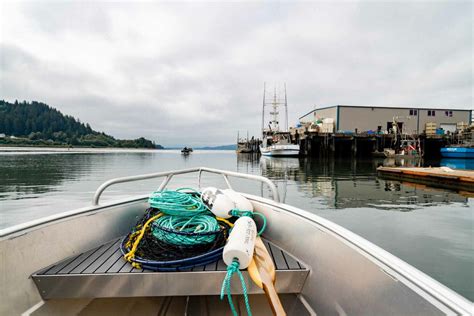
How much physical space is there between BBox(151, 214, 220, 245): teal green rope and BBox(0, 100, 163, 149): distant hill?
147m

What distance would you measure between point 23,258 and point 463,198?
13229 mm

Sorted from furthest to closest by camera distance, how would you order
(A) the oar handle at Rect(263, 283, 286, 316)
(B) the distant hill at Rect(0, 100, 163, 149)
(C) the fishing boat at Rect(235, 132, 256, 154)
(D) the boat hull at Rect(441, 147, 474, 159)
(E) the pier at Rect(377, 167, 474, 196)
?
(B) the distant hill at Rect(0, 100, 163, 149), (C) the fishing boat at Rect(235, 132, 256, 154), (D) the boat hull at Rect(441, 147, 474, 159), (E) the pier at Rect(377, 167, 474, 196), (A) the oar handle at Rect(263, 283, 286, 316)

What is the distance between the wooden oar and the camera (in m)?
1.43

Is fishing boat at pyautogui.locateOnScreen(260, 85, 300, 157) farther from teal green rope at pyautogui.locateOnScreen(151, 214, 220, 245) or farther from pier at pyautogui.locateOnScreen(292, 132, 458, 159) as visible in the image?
teal green rope at pyautogui.locateOnScreen(151, 214, 220, 245)

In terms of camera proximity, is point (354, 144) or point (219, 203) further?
point (354, 144)

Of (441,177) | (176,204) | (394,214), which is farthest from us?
(441,177)

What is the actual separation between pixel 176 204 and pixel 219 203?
44 cm

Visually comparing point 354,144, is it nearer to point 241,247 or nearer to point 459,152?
point 459,152

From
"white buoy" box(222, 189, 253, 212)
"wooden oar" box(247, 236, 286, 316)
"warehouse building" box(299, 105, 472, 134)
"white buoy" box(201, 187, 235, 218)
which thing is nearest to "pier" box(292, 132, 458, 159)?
"warehouse building" box(299, 105, 472, 134)

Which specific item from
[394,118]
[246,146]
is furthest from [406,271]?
[246,146]

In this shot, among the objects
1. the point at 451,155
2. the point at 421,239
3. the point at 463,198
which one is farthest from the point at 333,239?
the point at 451,155

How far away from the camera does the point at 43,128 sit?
133500 mm

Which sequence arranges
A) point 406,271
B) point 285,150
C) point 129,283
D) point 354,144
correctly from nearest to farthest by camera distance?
point 406,271 < point 129,283 < point 285,150 < point 354,144

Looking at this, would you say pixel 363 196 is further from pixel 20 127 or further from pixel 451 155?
pixel 20 127
